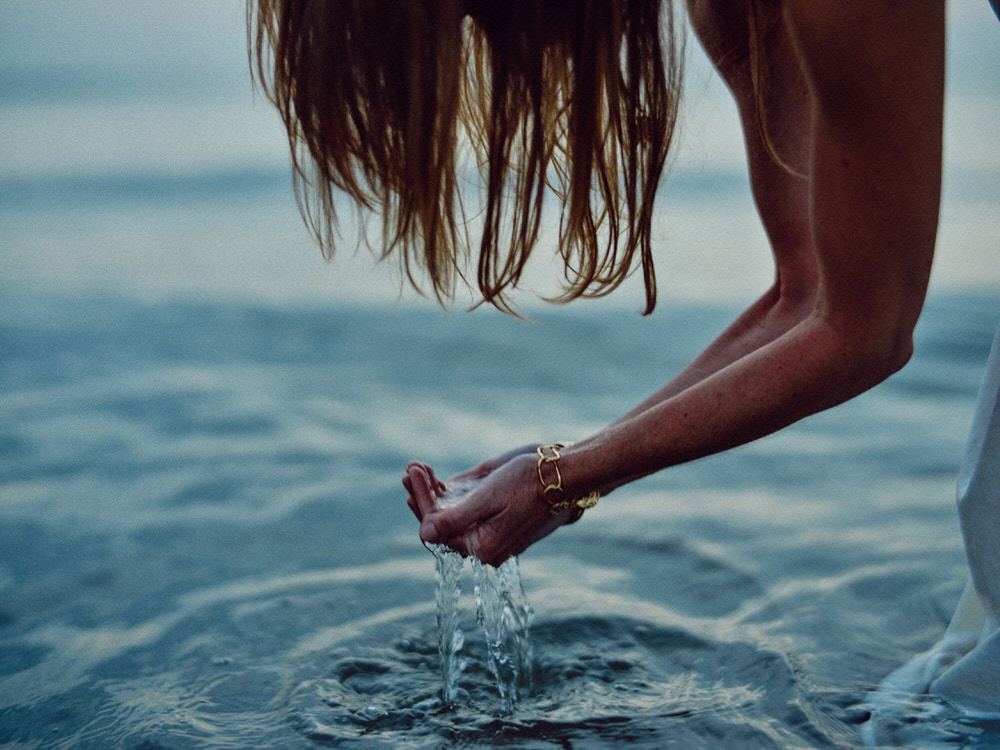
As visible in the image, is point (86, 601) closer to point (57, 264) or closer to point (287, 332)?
point (287, 332)

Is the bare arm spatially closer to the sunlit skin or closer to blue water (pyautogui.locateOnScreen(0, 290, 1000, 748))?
the sunlit skin

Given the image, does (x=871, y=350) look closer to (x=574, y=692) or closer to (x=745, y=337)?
(x=745, y=337)

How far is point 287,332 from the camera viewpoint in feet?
15.9

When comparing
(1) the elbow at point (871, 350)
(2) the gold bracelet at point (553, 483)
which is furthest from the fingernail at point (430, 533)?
(1) the elbow at point (871, 350)

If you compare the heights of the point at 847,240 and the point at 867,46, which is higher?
the point at 867,46

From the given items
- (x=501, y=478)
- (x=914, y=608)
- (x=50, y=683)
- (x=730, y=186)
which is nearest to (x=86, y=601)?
(x=50, y=683)

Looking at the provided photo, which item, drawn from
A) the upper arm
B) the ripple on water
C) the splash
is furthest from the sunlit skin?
the ripple on water

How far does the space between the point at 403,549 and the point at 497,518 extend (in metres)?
1.11

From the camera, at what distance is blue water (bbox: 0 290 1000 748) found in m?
2.34

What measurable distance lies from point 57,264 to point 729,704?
4.52 m

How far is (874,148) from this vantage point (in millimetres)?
1596

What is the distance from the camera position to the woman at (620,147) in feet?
5.21

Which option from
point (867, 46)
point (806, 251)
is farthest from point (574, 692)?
point (867, 46)

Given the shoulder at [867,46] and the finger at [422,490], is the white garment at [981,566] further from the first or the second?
the finger at [422,490]
